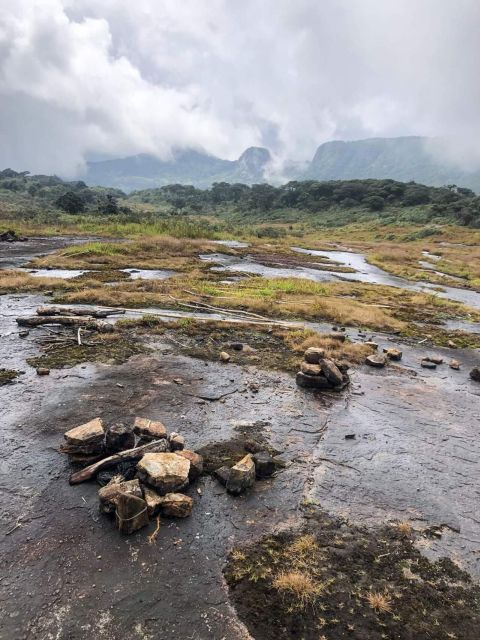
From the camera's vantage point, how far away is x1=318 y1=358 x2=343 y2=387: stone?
943 centimetres

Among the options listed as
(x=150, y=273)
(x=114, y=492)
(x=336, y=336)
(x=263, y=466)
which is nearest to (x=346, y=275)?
(x=150, y=273)

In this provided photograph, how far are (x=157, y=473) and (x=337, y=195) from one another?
100 metres

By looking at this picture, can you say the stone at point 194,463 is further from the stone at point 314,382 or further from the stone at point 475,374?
the stone at point 475,374

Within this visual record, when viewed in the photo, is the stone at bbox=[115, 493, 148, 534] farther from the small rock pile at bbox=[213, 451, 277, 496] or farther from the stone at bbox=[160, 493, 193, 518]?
the small rock pile at bbox=[213, 451, 277, 496]

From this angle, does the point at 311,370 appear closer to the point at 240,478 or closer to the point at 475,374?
the point at 240,478

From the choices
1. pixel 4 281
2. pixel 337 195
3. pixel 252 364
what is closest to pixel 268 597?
pixel 252 364

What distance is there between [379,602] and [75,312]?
11945mm

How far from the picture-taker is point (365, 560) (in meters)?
4.85

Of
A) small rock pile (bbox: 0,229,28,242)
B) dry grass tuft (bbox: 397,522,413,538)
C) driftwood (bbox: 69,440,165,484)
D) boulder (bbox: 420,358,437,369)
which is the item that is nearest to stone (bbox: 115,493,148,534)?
driftwood (bbox: 69,440,165,484)

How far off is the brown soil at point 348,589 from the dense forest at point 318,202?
67687 mm

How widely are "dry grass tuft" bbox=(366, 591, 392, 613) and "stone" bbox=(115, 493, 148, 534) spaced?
262 cm

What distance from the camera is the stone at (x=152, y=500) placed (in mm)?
5180

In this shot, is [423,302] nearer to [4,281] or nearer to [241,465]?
[241,465]

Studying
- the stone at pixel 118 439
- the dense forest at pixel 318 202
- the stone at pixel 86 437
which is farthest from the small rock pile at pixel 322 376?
the dense forest at pixel 318 202
